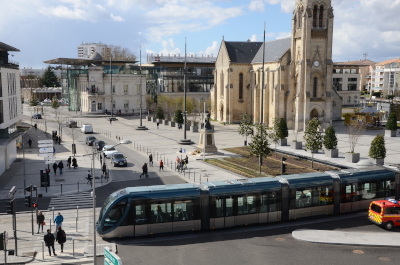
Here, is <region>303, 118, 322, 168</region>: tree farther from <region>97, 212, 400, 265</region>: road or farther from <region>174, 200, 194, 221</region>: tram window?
<region>174, 200, 194, 221</region>: tram window

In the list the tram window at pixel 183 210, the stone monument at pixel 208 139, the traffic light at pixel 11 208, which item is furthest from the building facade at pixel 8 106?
the tram window at pixel 183 210

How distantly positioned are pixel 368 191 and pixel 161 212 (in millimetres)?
13895

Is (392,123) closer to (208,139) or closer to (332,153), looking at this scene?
(332,153)

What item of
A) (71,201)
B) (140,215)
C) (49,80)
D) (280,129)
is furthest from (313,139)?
(49,80)

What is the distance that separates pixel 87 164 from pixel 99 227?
2315 centimetres

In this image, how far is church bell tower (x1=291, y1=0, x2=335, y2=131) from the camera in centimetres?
6488

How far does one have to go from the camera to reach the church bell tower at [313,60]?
64.9 metres

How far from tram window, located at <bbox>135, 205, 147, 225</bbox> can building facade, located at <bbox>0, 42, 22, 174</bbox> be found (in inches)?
855

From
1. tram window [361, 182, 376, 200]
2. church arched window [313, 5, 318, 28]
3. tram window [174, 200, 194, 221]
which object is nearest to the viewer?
tram window [174, 200, 194, 221]

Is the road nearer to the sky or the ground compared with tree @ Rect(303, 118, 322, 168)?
nearer to the ground

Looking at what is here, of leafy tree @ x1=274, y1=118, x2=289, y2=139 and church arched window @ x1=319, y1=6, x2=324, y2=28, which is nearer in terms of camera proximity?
leafy tree @ x1=274, y1=118, x2=289, y2=139

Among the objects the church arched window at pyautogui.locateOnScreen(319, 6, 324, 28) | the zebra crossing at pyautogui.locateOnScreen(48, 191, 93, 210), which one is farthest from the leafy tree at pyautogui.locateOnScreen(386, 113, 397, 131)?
the zebra crossing at pyautogui.locateOnScreen(48, 191, 93, 210)

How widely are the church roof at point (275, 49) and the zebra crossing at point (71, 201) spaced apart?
48.3m

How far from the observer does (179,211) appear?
23141mm
